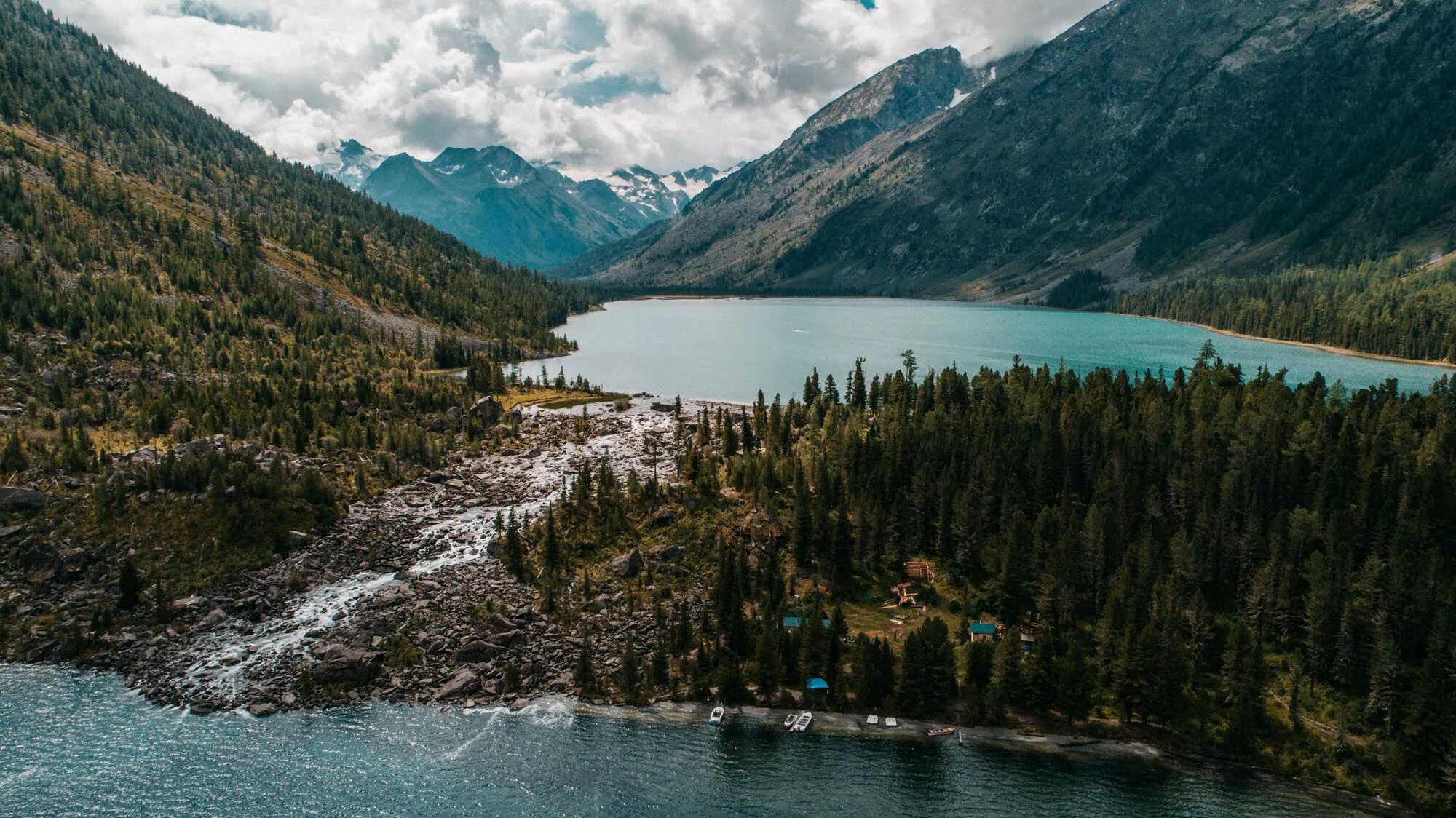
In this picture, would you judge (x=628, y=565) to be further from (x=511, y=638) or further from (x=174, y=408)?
(x=174, y=408)

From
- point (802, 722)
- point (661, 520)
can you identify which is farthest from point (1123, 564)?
point (661, 520)

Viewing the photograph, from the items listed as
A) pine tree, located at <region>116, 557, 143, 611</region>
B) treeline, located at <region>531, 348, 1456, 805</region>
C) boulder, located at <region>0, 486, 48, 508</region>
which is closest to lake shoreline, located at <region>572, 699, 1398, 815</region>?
treeline, located at <region>531, 348, 1456, 805</region>

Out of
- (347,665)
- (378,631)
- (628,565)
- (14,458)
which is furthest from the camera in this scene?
(14,458)

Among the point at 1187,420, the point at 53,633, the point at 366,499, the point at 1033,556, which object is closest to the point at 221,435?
the point at 366,499

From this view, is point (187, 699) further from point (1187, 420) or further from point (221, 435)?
point (1187, 420)

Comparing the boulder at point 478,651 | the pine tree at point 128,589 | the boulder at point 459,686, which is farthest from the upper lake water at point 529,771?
the pine tree at point 128,589
